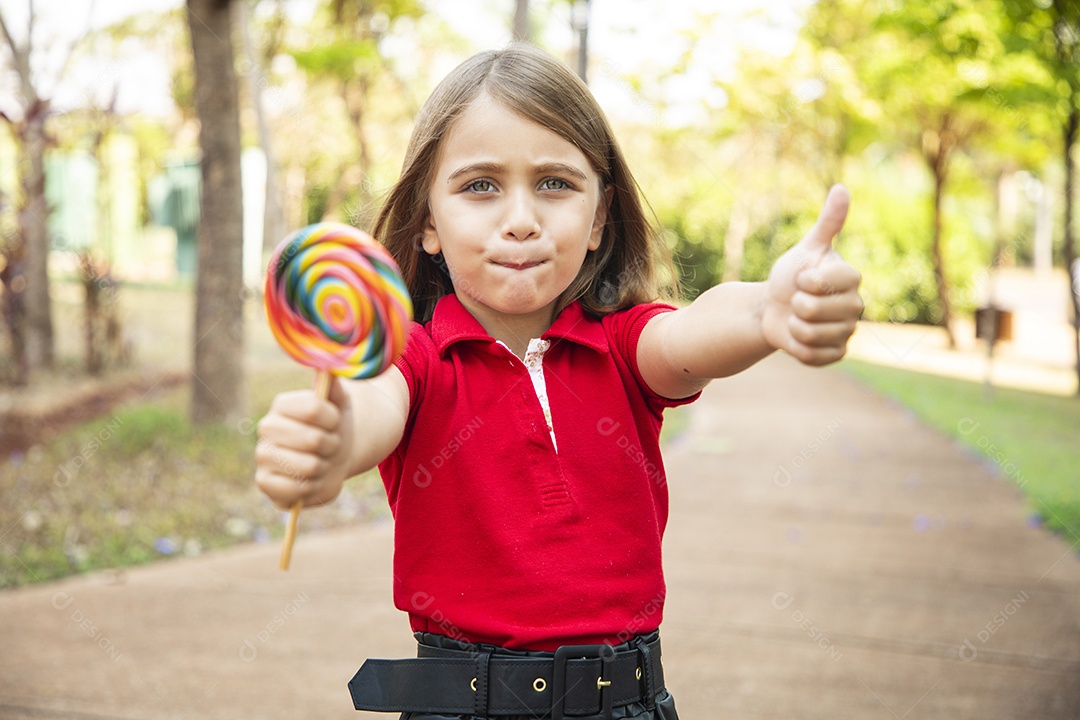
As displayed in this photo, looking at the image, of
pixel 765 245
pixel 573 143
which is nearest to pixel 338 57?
pixel 573 143

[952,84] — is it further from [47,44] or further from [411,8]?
[47,44]

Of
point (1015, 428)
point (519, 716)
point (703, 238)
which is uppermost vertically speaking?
point (519, 716)

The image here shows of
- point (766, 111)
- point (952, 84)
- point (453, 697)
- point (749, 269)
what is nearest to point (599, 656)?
point (453, 697)

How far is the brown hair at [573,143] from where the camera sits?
72.2 inches

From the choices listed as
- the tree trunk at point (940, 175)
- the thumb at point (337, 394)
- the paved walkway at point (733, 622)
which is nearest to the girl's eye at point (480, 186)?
the thumb at point (337, 394)

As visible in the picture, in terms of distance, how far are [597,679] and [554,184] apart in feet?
2.65

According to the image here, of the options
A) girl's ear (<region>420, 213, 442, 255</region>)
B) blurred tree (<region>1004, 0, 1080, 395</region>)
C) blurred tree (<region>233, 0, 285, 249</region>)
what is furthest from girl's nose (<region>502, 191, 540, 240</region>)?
blurred tree (<region>233, 0, 285, 249</region>)

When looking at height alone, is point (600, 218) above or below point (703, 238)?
above

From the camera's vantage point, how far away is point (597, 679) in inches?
69.1

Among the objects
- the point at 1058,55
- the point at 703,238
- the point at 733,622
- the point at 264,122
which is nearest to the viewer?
the point at 733,622

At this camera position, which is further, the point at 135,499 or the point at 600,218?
the point at 135,499

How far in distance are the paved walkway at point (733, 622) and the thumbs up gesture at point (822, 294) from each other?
2721 mm

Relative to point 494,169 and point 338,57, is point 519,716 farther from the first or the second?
point 338,57

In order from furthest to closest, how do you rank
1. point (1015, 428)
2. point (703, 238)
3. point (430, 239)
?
1. point (703, 238)
2. point (1015, 428)
3. point (430, 239)
